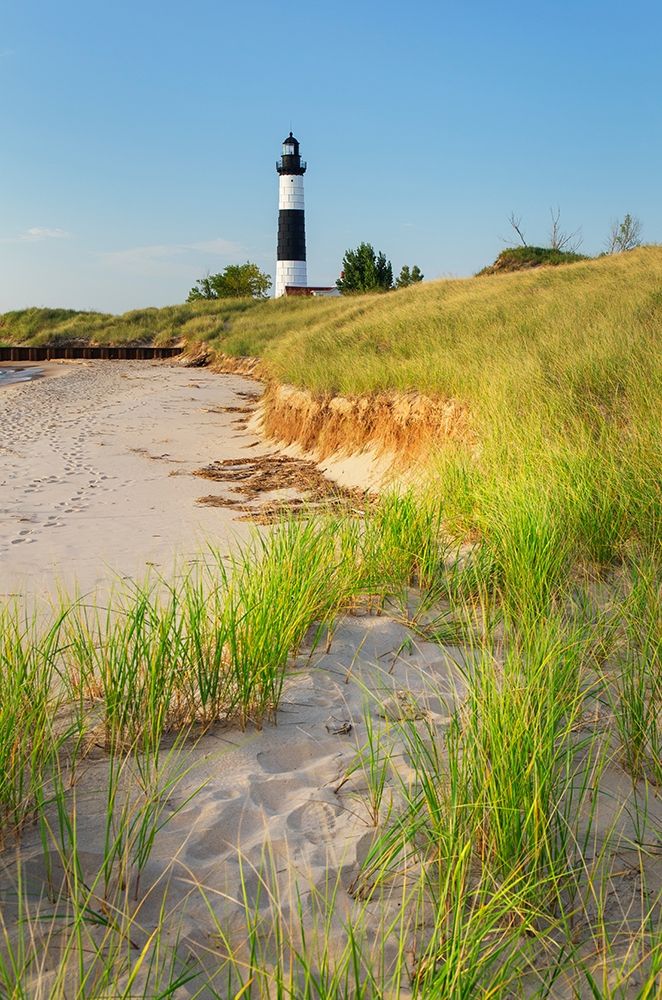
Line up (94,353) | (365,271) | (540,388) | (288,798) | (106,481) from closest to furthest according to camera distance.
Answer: (288,798) < (540,388) < (106,481) < (94,353) < (365,271)

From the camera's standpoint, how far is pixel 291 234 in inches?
2030

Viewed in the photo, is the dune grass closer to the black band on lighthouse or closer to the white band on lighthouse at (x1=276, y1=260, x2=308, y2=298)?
the white band on lighthouse at (x1=276, y1=260, x2=308, y2=298)

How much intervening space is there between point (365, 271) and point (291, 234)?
8.52m

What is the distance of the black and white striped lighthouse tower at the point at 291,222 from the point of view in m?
50.9

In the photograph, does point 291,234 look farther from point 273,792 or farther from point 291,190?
point 273,792

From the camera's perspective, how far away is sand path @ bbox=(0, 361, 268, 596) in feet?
16.9

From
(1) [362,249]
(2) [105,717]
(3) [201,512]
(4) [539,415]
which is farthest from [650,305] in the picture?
(1) [362,249]

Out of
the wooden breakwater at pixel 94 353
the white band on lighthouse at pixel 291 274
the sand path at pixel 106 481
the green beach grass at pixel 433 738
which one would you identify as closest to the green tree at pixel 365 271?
the white band on lighthouse at pixel 291 274

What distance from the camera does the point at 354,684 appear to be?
2912 millimetres

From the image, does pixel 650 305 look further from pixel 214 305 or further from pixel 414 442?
Result: pixel 214 305

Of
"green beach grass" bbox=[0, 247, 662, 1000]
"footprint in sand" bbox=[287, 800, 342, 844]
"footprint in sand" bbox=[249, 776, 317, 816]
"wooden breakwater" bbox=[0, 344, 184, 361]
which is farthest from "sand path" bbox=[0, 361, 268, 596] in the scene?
"wooden breakwater" bbox=[0, 344, 184, 361]

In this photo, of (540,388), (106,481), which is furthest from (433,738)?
(106,481)

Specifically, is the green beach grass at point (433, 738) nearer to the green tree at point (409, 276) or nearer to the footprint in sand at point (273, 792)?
the footprint in sand at point (273, 792)

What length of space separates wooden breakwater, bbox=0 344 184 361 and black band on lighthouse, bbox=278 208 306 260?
68.7 feet
